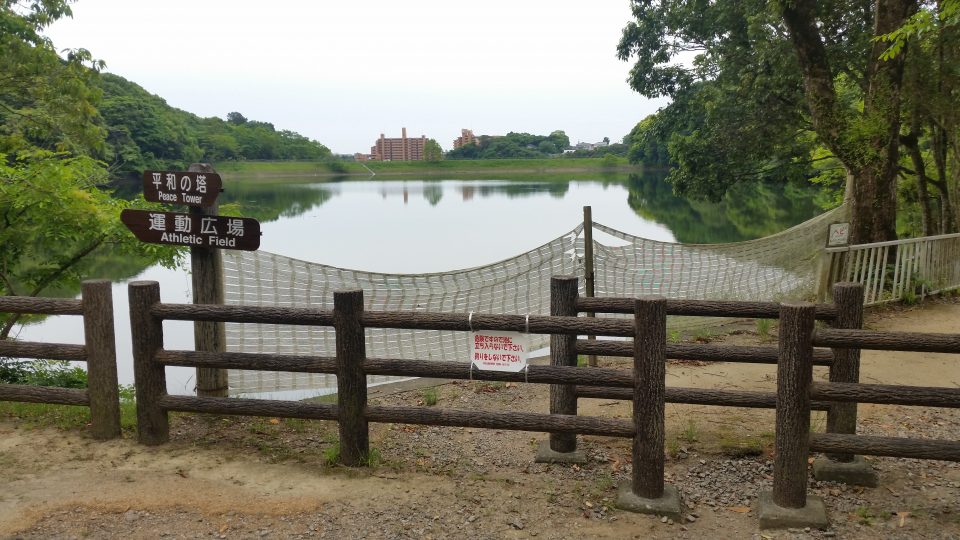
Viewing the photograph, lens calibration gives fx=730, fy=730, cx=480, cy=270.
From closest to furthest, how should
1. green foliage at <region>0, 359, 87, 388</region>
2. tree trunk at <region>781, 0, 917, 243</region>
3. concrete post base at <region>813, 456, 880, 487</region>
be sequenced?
1. concrete post base at <region>813, 456, 880, 487</region>
2. green foliage at <region>0, 359, 87, 388</region>
3. tree trunk at <region>781, 0, 917, 243</region>

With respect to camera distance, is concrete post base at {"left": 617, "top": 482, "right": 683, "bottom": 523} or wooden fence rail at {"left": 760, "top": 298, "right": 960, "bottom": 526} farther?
concrete post base at {"left": 617, "top": 482, "right": 683, "bottom": 523}

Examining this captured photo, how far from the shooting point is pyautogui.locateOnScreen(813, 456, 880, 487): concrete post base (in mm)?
4281

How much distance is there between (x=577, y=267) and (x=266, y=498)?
3.91 metres

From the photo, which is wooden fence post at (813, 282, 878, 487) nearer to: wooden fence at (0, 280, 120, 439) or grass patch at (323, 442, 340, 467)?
grass patch at (323, 442, 340, 467)

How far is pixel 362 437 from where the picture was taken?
14.7 ft

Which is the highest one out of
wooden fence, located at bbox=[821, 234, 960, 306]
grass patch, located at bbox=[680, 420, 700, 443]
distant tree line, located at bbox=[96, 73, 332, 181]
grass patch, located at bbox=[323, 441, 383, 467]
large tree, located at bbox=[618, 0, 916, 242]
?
distant tree line, located at bbox=[96, 73, 332, 181]

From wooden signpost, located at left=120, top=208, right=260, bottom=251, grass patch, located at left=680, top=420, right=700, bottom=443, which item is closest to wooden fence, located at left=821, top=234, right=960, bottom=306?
grass patch, located at left=680, top=420, right=700, bottom=443

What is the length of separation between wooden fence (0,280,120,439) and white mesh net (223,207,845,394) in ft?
3.83

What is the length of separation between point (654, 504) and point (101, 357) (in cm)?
360

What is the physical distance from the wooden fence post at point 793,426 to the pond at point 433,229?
7.36 m

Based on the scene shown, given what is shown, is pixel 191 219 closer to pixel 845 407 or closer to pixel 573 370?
pixel 573 370

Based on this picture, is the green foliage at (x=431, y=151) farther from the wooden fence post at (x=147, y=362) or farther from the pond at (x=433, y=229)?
the wooden fence post at (x=147, y=362)

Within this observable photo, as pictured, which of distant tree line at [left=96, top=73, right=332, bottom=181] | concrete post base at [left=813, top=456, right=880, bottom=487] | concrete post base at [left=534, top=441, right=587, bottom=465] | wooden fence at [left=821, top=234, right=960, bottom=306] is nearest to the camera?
concrete post base at [left=813, top=456, right=880, bottom=487]

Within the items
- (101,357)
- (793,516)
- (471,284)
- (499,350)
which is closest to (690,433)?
(793,516)
